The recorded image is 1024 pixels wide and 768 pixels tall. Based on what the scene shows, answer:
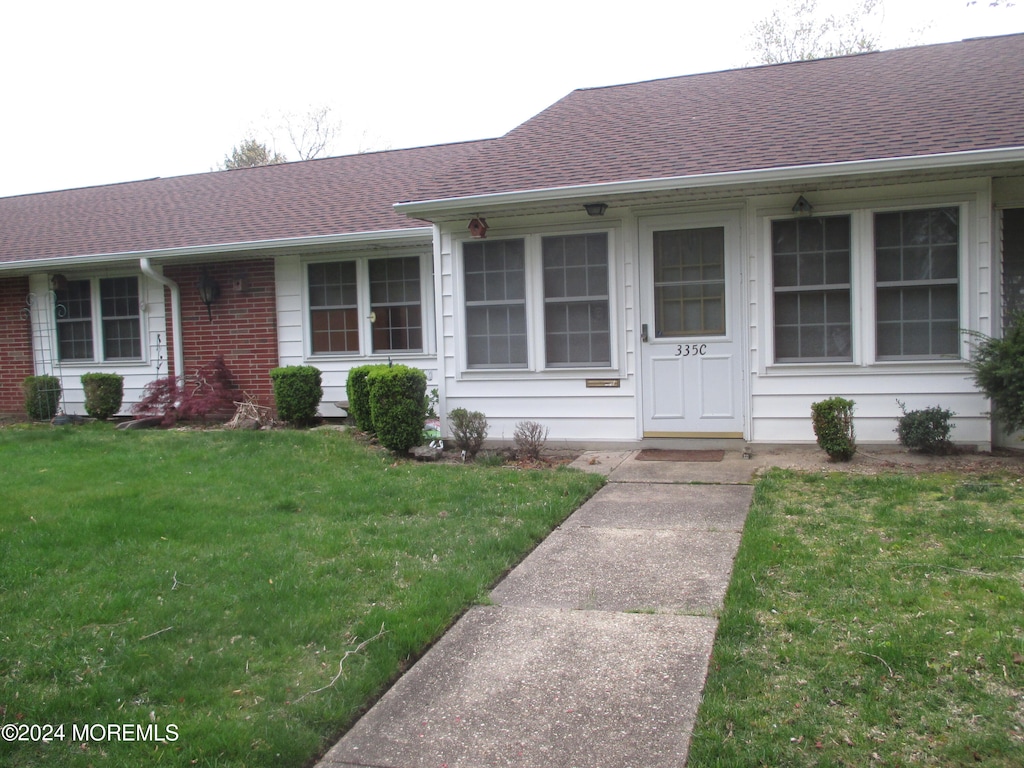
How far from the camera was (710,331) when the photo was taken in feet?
28.1

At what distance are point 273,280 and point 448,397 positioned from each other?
12.8 feet

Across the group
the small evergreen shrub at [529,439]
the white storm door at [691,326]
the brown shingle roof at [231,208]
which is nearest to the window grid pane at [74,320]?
the brown shingle roof at [231,208]

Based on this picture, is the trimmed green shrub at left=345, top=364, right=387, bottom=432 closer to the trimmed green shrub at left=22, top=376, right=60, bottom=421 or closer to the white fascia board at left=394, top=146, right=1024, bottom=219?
the white fascia board at left=394, top=146, right=1024, bottom=219

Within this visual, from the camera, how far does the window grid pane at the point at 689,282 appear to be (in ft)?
28.0

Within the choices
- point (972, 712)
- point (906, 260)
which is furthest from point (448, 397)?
point (972, 712)

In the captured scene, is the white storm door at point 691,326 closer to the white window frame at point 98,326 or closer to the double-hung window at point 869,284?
the double-hung window at point 869,284

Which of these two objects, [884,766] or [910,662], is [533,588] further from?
[884,766]

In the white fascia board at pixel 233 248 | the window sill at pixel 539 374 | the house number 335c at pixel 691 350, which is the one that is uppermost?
the white fascia board at pixel 233 248

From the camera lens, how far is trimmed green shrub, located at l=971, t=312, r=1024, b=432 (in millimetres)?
6883

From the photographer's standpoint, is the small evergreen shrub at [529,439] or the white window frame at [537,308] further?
the white window frame at [537,308]

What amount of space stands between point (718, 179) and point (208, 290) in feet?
24.3

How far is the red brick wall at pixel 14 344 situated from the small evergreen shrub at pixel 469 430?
332 inches

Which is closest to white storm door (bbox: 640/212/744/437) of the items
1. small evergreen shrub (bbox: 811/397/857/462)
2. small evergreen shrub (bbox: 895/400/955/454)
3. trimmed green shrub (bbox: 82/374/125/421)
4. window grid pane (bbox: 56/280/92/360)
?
small evergreen shrub (bbox: 811/397/857/462)

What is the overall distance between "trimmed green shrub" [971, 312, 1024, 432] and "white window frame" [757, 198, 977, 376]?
45 centimetres
